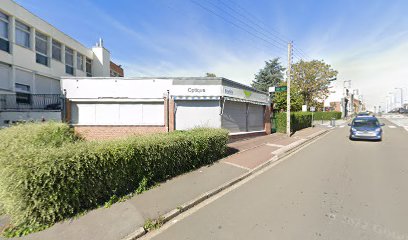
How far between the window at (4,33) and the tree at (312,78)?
38.1 m

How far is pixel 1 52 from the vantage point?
554 inches

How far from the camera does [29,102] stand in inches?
619

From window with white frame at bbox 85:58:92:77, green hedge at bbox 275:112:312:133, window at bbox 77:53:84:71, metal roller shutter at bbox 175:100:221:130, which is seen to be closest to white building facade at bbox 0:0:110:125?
window at bbox 77:53:84:71

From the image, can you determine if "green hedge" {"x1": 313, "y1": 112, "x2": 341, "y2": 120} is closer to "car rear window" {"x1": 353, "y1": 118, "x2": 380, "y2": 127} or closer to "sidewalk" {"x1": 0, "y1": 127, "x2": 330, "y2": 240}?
"car rear window" {"x1": 353, "y1": 118, "x2": 380, "y2": 127}

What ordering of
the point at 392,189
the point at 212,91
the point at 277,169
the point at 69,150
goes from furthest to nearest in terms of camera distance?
1. the point at 212,91
2. the point at 277,169
3. the point at 392,189
4. the point at 69,150

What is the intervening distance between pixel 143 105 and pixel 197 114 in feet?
11.2

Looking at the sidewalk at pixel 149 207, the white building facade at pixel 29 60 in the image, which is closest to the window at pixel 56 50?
the white building facade at pixel 29 60

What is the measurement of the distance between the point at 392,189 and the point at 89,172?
689 centimetres

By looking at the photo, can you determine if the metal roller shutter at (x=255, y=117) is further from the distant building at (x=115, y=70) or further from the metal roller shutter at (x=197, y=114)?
the distant building at (x=115, y=70)

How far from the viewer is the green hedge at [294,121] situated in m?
18.8

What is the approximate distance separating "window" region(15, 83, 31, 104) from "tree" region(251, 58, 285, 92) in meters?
29.6

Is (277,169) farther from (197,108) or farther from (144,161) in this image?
(197,108)

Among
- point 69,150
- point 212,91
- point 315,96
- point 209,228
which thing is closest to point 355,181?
point 209,228

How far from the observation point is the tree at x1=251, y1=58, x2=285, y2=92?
35.5 metres
